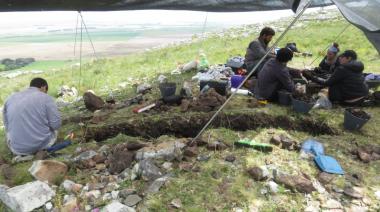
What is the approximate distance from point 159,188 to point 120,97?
411 centimetres

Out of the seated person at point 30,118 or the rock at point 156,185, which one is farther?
the seated person at point 30,118

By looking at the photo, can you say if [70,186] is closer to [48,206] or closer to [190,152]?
[48,206]

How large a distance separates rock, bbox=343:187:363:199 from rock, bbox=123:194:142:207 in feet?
7.14

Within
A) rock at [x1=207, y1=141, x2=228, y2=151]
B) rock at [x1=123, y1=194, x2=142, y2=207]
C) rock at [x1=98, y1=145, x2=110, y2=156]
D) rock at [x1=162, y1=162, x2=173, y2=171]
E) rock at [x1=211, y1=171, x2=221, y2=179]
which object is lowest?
rock at [x1=123, y1=194, x2=142, y2=207]

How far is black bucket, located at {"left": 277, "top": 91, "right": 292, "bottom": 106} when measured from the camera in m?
5.45

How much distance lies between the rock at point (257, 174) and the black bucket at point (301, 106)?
191 cm

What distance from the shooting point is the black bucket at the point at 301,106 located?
5066 mm

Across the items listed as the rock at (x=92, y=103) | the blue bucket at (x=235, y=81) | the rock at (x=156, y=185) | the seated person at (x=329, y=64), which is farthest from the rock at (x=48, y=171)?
the seated person at (x=329, y=64)

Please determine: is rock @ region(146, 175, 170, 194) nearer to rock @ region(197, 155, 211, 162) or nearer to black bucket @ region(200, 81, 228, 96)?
rock @ region(197, 155, 211, 162)

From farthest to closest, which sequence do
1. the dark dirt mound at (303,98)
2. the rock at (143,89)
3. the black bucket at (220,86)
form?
the rock at (143,89) < the black bucket at (220,86) < the dark dirt mound at (303,98)

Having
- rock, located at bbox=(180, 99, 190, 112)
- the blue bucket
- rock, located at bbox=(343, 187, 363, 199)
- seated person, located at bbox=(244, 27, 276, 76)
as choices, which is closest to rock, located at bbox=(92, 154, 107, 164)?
rock, located at bbox=(180, 99, 190, 112)

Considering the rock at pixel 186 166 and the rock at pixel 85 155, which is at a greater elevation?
the rock at pixel 186 166

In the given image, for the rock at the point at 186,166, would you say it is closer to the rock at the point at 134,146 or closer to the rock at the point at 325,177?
the rock at the point at 134,146

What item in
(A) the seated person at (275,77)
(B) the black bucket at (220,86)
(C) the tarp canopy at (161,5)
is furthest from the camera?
(B) the black bucket at (220,86)
